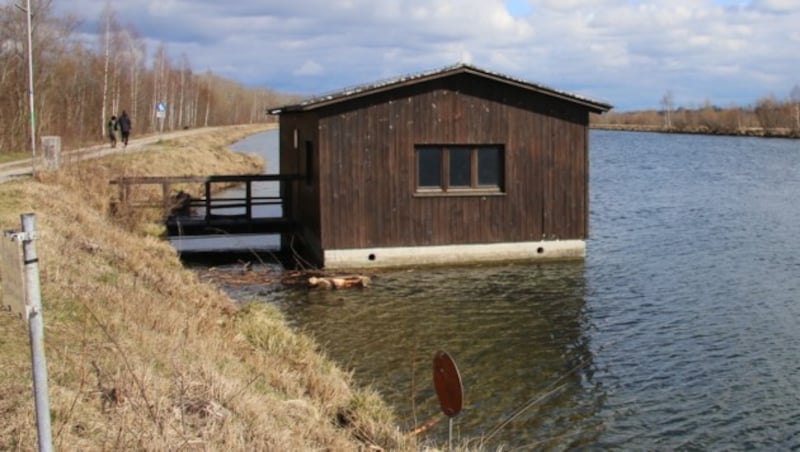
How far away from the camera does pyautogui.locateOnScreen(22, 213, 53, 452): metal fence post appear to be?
4336 mm

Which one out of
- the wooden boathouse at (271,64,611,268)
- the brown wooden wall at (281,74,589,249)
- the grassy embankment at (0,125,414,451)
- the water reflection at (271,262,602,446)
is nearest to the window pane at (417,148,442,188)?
the wooden boathouse at (271,64,611,268)

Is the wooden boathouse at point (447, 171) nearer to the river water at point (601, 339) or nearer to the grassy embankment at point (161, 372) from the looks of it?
the river water at point (601, 339)

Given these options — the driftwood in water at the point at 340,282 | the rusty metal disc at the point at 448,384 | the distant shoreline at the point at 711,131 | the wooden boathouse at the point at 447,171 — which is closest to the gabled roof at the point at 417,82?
the wooden boathouse at the point at 447,171

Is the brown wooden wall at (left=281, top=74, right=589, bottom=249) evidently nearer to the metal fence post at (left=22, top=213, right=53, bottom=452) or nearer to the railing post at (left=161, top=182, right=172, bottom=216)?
the railing post at (left=161, top=182, right=172, bottom=216)

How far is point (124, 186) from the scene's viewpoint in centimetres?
2194

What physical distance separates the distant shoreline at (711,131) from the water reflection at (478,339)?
266ft

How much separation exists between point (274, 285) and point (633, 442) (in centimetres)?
1061

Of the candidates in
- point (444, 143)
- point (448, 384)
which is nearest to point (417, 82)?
point (444, 143)

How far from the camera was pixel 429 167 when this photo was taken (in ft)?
67.8

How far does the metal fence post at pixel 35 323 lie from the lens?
4336 mm

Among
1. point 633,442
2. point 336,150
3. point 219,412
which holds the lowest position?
point 633,442

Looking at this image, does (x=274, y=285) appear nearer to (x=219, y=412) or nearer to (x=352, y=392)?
(x=352, y=392)

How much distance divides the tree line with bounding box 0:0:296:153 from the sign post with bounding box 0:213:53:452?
28124 millimetres

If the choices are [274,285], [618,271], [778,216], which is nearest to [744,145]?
[778,216]
